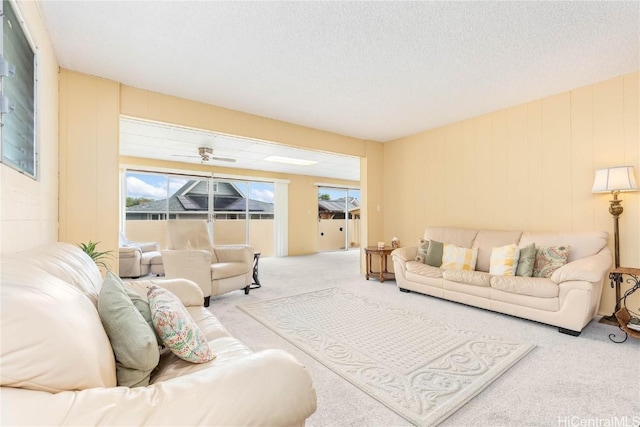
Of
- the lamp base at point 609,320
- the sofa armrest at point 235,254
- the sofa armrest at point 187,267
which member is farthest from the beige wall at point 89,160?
the lamp base at point 609,320

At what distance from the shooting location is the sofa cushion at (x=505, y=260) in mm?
3186

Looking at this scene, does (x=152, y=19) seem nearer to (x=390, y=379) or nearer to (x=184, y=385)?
(x=184, y=385)

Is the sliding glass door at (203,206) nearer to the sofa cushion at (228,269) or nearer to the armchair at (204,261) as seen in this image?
the armchair at (204,261)

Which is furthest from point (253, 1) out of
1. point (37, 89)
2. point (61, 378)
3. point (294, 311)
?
point (294, 311)

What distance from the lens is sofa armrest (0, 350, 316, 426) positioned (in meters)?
0.65

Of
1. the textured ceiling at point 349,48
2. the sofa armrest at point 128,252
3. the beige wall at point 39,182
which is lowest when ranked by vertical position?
the sofa armrest at point 128,252

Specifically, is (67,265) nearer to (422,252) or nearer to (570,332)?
(570,332)

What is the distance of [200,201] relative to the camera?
7062 millimetres

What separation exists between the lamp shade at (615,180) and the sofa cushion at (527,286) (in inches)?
41.9

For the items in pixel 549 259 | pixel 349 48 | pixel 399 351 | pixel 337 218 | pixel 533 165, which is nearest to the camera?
pixel 399 351

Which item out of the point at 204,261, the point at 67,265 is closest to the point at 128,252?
the point at 204,261

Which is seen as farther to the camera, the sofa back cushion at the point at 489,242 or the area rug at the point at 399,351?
the sofa back cushion at the point at 489,242

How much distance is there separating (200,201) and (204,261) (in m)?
3.95

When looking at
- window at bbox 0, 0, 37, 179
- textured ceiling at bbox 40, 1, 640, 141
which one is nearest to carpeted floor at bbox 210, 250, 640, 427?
window at bbox 0, 0, 37, 179
